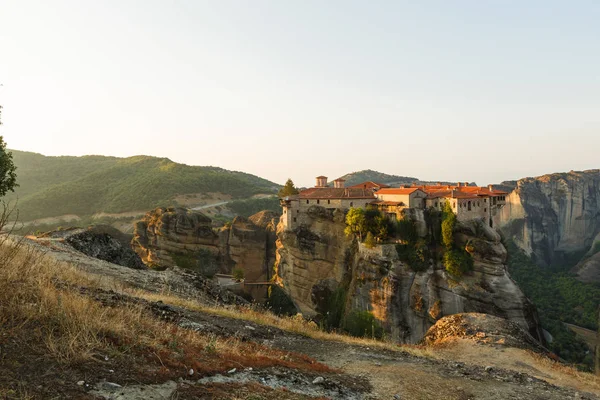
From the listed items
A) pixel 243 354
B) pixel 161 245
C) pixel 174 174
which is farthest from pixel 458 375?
pixel 174 174

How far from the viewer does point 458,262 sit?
36031 mm

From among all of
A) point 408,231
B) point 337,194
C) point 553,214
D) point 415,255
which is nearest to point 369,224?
point 408,231

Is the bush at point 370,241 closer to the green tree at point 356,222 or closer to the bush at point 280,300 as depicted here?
the green tree at point 356,222

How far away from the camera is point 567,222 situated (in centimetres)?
10962

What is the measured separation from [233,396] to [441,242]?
37.7 m

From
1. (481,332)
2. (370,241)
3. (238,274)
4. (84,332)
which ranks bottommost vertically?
(238,274)

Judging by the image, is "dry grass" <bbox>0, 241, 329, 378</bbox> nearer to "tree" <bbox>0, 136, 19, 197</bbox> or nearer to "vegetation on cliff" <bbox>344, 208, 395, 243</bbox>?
"tree" <bbox>0, 136, 19, 197</bbox>

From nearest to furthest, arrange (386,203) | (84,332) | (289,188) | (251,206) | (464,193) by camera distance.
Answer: (84,332)
(464,193)
(386,203)
(289,188)
(251,206)

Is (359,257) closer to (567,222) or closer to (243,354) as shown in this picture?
(243,354)

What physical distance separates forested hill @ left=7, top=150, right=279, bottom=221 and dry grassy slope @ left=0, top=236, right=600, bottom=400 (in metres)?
71.6

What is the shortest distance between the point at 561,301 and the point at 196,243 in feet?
213

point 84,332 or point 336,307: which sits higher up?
point 84,332

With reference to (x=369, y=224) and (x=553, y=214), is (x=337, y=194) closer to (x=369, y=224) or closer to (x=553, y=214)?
(x=369, y=224)

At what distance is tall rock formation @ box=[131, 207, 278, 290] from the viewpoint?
4322 cm
